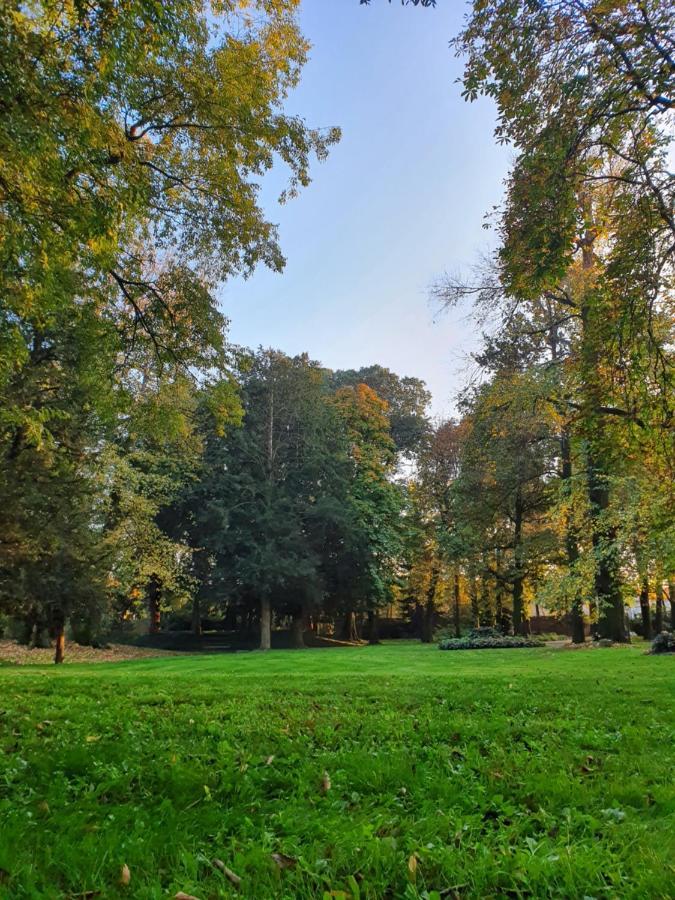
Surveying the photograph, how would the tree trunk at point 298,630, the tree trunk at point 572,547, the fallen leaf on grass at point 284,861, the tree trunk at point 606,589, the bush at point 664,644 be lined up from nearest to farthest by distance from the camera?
the fallen leaf on grass at point 284,861
the bush at point 664,644
the tree trunk at point 606,589
the tree trunk at point 572,547
the tree trunk at point 298,630

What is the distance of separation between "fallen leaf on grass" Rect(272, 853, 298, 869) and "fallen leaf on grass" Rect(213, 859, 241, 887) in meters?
0.18

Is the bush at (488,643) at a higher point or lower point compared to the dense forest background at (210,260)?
lower

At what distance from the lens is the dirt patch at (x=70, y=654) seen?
17.3 m

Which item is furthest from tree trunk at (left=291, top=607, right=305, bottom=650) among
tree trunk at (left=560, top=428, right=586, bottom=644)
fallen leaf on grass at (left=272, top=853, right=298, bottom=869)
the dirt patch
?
fallen leaf on grass at (left=272, top=853, right=298, bottom=869)

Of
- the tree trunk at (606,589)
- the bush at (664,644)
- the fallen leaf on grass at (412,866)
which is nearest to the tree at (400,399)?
the tree trunk at (606,589)

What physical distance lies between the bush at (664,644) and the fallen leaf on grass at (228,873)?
14463mm

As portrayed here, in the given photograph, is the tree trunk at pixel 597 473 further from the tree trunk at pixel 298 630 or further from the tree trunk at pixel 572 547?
the tree trunk at pixel 298 630

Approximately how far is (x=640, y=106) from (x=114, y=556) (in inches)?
689

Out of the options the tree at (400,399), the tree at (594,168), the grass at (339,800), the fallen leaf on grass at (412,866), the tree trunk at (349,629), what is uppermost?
the tree at (400,399)

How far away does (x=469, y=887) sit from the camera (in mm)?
2213

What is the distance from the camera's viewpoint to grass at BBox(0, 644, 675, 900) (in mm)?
2248

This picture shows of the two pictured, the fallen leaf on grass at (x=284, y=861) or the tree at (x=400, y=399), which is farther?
the tree at (x=400, y=399)

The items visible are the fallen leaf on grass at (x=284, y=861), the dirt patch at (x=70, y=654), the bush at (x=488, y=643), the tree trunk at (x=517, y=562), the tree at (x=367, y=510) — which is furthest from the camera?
the tree at (x=367, y=510)

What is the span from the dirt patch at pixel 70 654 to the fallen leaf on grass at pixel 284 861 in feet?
54.7
